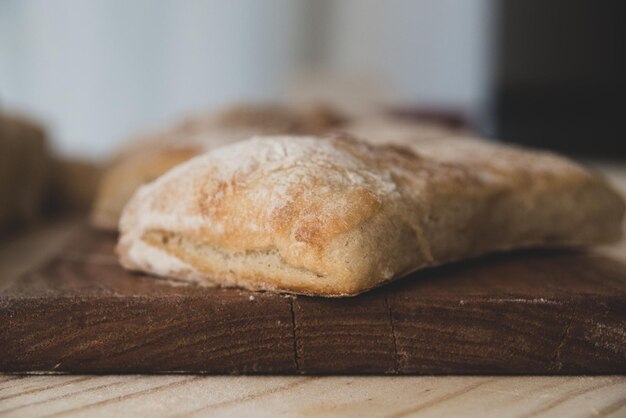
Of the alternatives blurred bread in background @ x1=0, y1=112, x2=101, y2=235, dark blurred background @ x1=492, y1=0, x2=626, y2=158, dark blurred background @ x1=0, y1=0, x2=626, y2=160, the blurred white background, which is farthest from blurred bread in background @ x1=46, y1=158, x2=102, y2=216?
dark blurred background @ x1=492, y1=0, x2=626, y2=158

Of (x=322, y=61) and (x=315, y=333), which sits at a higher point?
(x=322, y=61)

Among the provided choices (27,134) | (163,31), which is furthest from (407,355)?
(163,31)

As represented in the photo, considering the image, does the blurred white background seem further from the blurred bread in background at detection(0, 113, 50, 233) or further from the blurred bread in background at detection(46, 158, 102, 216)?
the blurred bread in background at detection(0, 113, 50, 233)

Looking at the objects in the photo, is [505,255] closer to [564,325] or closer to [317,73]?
[564,325]

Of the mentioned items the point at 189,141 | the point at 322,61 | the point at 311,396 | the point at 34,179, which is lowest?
the point at 311,396

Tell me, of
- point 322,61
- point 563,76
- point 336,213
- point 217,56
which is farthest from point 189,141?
point 322,61

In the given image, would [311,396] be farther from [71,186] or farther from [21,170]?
[71,186]
